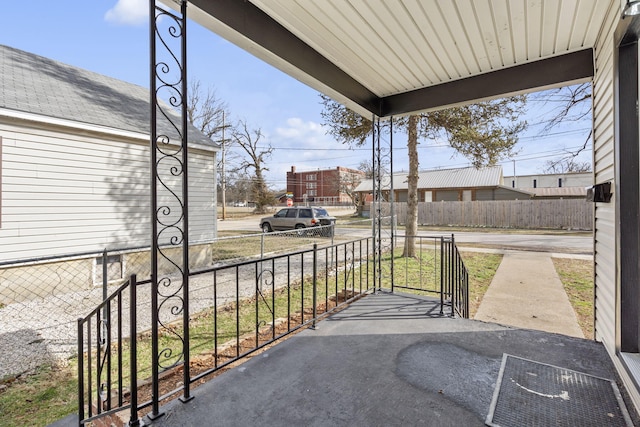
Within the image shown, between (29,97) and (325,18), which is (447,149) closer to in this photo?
(325,18)

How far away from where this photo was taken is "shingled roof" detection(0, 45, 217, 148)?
512 cm

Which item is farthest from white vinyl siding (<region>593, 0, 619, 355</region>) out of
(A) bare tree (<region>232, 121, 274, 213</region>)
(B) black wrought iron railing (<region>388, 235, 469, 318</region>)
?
(A) bare tree (<region>232, 121, 274, 213</region>)

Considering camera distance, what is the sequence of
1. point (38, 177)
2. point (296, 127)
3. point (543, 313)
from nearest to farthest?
point (543, 313) → point (38, 177) → point (296, 127)

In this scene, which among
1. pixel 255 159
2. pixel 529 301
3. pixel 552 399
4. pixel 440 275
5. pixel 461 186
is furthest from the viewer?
pixel 255 159

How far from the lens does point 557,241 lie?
10.2 m

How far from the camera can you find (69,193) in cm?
538

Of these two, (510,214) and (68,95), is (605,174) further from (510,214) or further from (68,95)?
(510,214)

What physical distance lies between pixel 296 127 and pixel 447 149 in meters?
26.0

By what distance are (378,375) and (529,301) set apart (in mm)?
3609

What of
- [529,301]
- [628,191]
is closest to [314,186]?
[529,301]

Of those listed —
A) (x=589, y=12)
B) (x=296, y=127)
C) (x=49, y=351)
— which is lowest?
(x=49, y=351)

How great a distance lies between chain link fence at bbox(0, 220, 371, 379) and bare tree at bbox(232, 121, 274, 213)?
1675cm

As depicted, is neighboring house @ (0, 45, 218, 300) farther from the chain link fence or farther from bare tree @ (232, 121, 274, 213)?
bare tree @ (232, 121, 274, 213)

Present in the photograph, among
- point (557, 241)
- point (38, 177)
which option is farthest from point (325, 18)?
point (557, 241)
